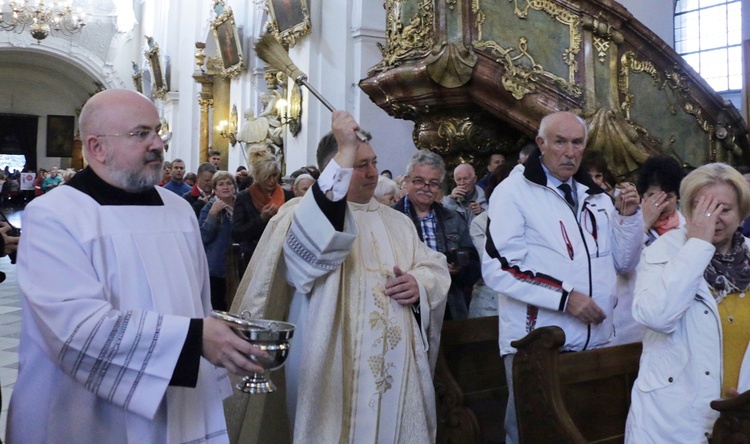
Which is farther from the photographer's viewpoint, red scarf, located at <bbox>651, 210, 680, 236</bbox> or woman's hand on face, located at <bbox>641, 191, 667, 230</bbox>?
red scarf, located at <bbox>651, 210, 680, 236</bbox>

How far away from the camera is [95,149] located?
2.40 meters

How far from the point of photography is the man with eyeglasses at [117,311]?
2.16 meters

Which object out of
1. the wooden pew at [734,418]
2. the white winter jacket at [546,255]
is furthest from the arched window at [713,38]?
the wooden pew at [734,418]

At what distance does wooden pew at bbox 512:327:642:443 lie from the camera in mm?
2982

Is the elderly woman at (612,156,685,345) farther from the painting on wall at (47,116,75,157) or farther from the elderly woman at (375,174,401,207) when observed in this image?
the painting on wall at (47,116,75,157)

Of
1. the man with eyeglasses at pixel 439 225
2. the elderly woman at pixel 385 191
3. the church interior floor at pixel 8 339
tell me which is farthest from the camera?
the church interior floor at pixel 8 339

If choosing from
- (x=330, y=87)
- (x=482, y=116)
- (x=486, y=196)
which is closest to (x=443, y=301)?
(x=486, y=196)

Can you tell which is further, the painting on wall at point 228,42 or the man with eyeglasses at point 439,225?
the painting on wall at point 228,42

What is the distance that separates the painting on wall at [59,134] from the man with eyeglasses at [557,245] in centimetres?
3164

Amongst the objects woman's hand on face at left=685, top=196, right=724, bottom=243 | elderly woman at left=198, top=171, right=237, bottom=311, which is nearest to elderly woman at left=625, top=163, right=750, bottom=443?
woman's hand on face at left=685, top=196, right=724, bottom=243

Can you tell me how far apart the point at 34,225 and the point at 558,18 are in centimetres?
449

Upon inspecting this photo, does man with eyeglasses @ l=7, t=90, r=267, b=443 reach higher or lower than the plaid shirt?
lower

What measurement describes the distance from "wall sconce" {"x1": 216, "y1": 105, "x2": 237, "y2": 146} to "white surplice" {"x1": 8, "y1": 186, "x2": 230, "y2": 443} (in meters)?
13.4

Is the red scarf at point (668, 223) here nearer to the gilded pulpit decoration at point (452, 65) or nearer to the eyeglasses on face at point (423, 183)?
the eyeglasses on face at point (423, 183)
